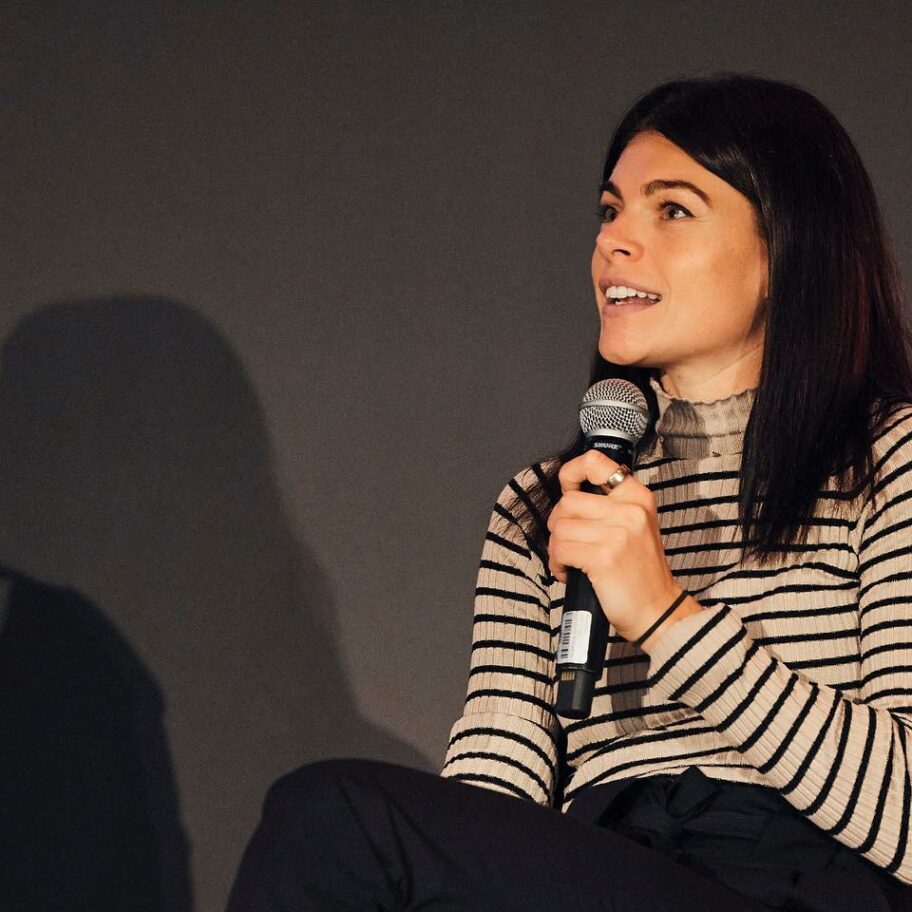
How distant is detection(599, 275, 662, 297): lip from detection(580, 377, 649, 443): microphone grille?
188 millimetres

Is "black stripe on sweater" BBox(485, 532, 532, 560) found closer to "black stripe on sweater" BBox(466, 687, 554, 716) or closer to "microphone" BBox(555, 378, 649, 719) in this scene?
"black stripe on sweater" BBox(466, 687, 554, 716)

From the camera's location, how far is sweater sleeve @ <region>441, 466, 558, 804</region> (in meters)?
1.53

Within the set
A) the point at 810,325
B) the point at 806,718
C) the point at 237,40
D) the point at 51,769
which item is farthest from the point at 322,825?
the point at 237,40

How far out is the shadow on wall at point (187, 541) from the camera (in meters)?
2.31

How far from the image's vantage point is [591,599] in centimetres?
123

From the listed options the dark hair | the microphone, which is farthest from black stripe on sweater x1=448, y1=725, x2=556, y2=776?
the microphone

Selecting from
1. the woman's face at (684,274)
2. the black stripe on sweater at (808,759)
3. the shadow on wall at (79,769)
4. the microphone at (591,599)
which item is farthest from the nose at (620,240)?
the shadow on wall at (79,769)

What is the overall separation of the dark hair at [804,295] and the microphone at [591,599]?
8.4 inches

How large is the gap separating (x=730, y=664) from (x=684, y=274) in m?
0.47

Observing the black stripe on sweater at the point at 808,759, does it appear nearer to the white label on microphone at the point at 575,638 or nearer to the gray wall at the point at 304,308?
the white label on microphone at the point at 575,638

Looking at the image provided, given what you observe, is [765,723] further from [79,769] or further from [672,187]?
[79,769]

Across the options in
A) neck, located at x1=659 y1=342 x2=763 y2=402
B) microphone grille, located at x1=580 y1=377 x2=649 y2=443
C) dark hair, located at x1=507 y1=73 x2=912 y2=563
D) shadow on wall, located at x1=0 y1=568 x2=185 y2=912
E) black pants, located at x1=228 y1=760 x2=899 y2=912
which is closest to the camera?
black pants, located at x1=228 y1=760 x2=899 y2=912

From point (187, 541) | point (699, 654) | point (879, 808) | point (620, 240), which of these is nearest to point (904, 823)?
point (879, 808)

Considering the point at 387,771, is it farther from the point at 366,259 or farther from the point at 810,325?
the point at 366,259
